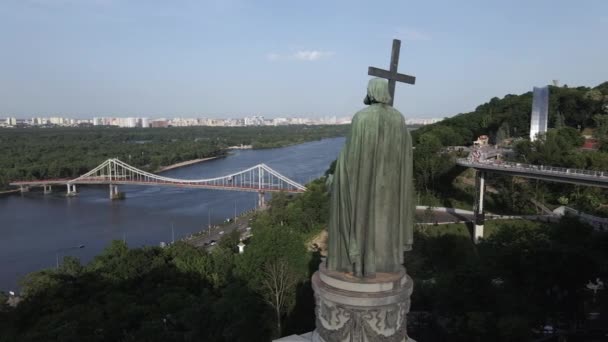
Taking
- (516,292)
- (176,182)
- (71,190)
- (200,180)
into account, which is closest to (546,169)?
(516,292)

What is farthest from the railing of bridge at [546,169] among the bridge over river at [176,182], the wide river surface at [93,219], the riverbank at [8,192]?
the riverbank at [8,192]

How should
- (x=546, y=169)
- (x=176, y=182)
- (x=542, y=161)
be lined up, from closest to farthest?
(x=546, y=169), (x=542, y=161), (x=176, y=182)

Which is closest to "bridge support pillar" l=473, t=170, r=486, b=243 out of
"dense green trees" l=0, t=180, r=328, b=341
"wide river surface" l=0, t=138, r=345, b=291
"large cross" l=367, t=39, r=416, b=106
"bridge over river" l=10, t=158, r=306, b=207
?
"dense green trees" l=0, t=180, r=328, b=341

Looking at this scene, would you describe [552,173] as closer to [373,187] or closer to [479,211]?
[479,211]

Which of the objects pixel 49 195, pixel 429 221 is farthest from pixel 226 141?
pixel 429 221

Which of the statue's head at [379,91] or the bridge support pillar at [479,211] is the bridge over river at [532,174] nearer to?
the bridge support pillar at [479,211]

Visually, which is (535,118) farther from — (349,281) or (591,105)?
(349,281)
